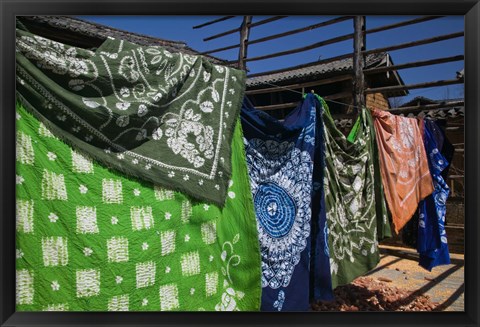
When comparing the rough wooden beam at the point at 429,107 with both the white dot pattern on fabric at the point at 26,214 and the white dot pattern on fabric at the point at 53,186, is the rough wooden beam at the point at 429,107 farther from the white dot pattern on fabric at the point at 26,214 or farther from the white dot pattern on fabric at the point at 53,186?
the white dot pattern on fabric at the point at 26,214

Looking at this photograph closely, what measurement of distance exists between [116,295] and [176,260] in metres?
0.32

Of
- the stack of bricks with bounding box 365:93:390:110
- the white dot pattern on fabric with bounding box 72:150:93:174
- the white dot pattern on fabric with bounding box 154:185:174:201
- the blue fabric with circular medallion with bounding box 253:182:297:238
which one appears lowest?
the blue fabric with circular medallion with bounding box 253:182:297:238

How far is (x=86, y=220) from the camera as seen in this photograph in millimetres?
1661

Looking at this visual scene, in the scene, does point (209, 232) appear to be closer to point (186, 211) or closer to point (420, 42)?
point (186, 211)

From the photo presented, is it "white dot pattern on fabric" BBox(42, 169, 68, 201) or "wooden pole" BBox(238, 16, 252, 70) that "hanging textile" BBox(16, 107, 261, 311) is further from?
"wooden pole" BBox(238, 16, 252, 70)

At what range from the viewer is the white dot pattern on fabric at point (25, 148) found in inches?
62.1

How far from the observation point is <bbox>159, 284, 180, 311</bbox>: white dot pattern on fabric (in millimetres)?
1835

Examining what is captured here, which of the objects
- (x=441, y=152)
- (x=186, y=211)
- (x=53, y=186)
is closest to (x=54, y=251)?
(x=53, y=186)

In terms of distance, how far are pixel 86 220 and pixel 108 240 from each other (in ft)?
0.45

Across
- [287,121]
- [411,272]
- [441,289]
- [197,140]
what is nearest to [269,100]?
[411,272]

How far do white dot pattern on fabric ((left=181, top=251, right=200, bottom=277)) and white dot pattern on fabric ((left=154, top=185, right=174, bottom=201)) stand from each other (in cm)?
32

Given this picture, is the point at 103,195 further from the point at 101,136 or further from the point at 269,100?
the point at 269,100

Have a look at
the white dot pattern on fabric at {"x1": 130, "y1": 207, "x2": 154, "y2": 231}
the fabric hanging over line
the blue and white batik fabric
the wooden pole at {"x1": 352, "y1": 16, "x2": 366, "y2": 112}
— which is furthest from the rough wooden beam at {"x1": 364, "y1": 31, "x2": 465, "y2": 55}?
the white dot pattern on fabric at {"x1": 130, "y1": 207, "x2": 154, "y2": 231}

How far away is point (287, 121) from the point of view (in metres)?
2.60
